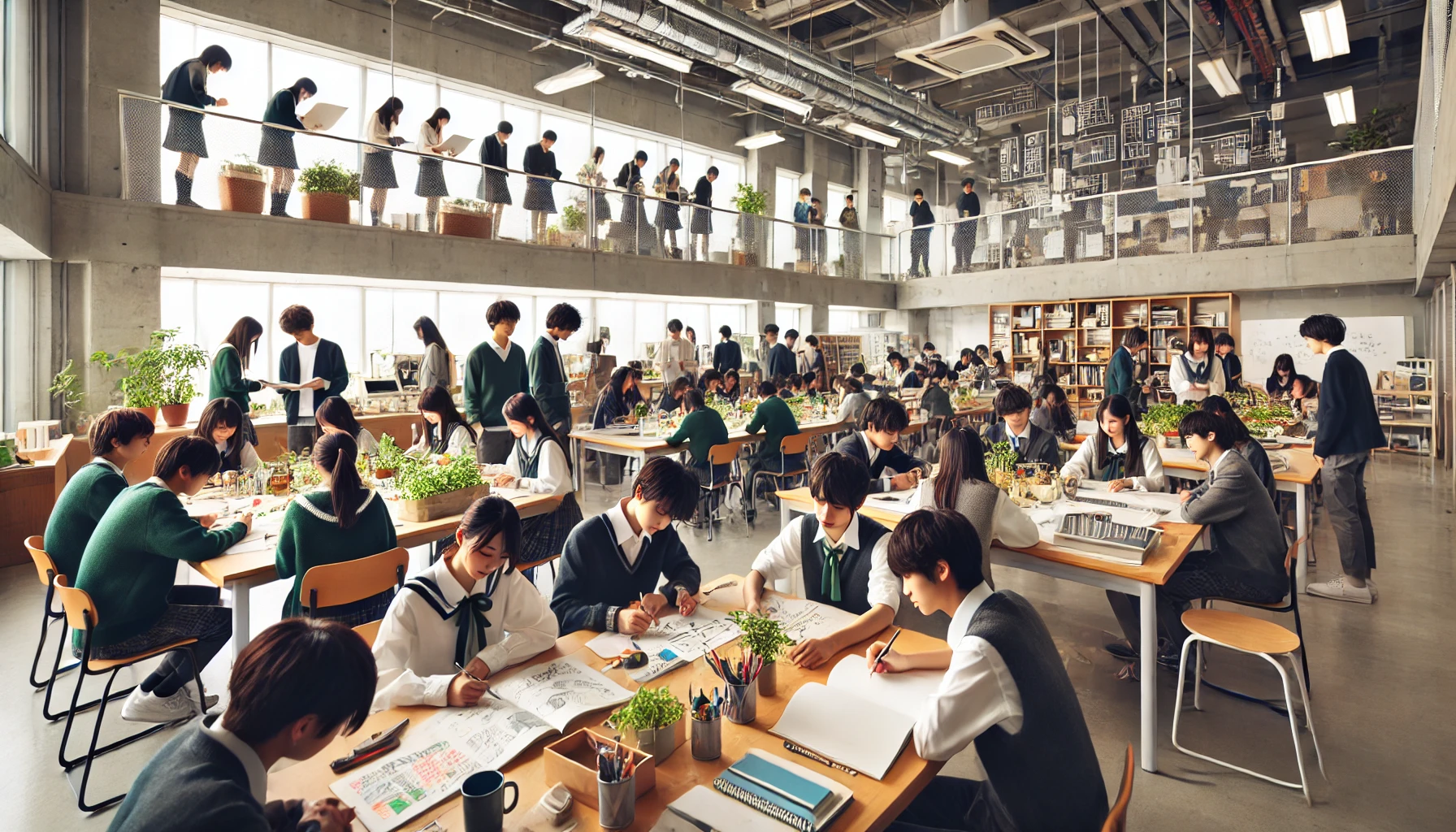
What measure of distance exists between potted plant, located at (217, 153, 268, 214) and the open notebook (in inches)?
335

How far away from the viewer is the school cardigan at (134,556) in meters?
2.58

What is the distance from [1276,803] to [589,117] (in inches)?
511

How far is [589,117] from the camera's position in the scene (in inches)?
501

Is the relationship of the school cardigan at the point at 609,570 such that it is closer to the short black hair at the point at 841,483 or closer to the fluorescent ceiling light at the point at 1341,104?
the short black hair at the point at 841,483

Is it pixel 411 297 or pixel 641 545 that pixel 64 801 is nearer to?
pixel 641 545

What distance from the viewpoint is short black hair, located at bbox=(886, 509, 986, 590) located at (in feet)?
5.36

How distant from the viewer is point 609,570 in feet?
8.17

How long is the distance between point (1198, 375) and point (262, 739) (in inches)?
321

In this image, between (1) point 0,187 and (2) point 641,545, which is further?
(1) point 0,187

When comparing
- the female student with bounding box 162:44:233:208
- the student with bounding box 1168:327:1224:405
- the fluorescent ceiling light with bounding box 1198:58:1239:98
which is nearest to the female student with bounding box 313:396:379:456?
the female student with bounding box 162:44:233:208

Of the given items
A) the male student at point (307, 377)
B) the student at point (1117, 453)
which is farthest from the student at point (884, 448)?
the male student at point (307, 377)

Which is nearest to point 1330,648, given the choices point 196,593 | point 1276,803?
point 1276,803

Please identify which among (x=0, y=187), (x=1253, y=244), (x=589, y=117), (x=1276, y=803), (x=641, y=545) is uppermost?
(x=589, y=117)

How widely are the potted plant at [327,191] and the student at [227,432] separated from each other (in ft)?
15.9
